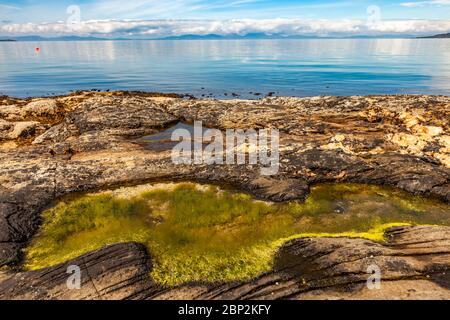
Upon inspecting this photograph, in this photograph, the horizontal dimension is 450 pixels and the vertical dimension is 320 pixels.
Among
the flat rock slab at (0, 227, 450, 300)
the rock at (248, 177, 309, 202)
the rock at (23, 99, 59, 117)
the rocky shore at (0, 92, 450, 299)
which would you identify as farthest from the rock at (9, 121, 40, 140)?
the rock at (248, 177, 309, 202)

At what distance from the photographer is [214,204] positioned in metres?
19.2

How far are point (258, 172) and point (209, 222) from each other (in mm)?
6472

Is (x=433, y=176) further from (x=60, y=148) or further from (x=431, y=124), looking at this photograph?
(x=60, y=148)

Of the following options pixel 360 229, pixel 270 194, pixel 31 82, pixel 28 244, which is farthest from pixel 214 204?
pixel 31 82

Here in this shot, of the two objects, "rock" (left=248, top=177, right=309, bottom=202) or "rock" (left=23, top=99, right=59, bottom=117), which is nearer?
"rock" (left=248, top=177, right=309, bottom=202)

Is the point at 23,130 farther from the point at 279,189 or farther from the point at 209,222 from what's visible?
the point at 279,189

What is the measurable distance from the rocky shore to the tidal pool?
785 millimetres

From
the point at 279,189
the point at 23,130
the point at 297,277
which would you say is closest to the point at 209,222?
the point at 279,189

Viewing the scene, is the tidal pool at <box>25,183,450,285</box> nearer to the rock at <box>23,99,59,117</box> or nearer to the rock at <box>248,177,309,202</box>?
the rock at <box>248,177,309,202</box>

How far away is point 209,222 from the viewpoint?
17.4 metres

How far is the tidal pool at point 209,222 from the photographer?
14.3 meters

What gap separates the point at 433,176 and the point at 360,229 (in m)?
8.43

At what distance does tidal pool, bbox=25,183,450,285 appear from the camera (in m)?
14.3

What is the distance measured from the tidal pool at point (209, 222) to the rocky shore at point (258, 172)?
79 cm
